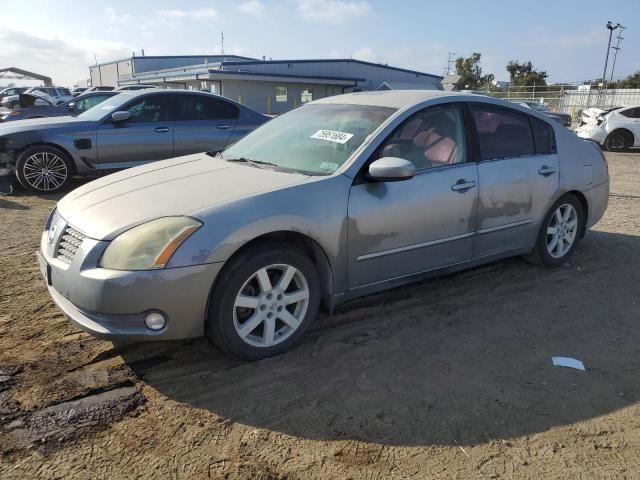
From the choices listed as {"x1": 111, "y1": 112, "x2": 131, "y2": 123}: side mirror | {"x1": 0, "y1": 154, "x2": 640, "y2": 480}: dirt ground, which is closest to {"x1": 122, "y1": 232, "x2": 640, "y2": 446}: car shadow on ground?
{"x1": 0, "y1": 154, "x2": 640, "y2": 480}: dirt ground

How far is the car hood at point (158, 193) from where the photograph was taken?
9.99ft

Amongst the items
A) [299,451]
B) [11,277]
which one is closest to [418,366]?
[299,451]

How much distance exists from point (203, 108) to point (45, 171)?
266 centimetres

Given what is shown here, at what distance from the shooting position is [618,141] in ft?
53.9

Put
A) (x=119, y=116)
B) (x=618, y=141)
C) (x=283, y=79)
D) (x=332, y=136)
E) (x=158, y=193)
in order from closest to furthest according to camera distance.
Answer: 1. (x=158, y=193)
2. (x=332, y=136)
3. (x=119, y=116)
4. (x=618, y=141)
5. (x=283, y=79)

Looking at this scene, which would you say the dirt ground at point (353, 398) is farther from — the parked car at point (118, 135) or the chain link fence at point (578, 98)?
the chain link fence at point (578, 98)

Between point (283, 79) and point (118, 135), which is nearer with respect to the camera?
point (118, 135)

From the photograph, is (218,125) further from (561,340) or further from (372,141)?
(561,340)

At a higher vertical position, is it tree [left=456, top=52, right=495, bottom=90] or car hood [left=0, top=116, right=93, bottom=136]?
tree [left=456, top=52, right=495, bottom=90]

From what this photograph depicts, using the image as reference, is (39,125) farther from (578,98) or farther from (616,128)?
Answer: (578,98)

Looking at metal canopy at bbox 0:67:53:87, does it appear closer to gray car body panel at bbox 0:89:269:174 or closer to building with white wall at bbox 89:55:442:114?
building with white wall at bbox 89:55:442:114

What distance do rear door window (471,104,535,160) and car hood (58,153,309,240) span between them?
1.70 metres

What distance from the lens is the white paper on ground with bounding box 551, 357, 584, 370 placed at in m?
3.34

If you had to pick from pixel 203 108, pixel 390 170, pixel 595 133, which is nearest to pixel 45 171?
pixel 203 108
